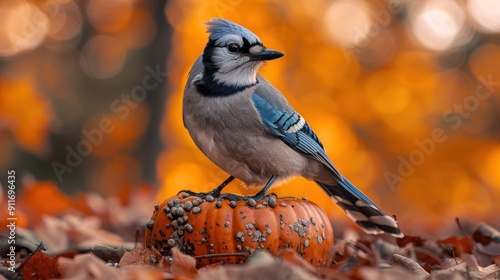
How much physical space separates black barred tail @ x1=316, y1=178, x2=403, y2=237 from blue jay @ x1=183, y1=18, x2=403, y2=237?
2cm

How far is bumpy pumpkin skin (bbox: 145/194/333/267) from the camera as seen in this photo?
128 inches

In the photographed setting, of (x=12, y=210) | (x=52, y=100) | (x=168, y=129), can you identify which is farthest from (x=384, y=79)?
(x=12, y=210)

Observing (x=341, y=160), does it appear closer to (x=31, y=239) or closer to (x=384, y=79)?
(x=384, y=79)

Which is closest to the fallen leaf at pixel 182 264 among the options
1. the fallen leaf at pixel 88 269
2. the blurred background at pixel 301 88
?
the fallen leaf at pixel 88 269

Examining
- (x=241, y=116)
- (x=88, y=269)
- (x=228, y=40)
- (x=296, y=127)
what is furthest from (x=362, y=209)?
(x=88, y=269)

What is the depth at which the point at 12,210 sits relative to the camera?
4.62 m

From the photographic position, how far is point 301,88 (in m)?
12.8

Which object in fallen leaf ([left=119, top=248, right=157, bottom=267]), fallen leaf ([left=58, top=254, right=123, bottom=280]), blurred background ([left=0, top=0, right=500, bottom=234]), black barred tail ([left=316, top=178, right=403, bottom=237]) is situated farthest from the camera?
blurred background ([left=0, top=0, right=500, bottom=234])

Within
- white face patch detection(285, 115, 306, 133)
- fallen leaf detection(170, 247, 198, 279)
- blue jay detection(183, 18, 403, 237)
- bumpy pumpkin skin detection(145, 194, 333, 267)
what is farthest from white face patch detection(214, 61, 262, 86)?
fallen leaf detection(170, 247, 198, 279)

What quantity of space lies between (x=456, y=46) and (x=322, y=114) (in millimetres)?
5179

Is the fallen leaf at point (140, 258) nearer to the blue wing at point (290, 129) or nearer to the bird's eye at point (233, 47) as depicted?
the blue wing at point (290, 129)

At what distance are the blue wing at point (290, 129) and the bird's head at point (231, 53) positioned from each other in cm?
15

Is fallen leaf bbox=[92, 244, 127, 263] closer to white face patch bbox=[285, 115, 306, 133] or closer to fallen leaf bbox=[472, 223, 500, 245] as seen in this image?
white face patch bbox=[285, 115, 306, 133]

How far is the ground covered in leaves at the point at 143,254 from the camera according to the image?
232 centimetres
